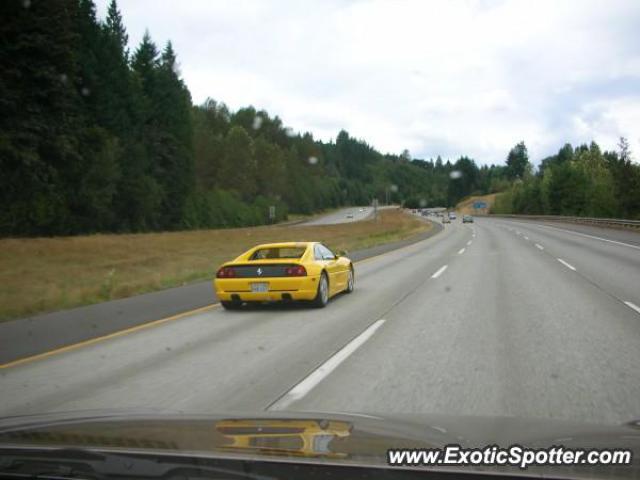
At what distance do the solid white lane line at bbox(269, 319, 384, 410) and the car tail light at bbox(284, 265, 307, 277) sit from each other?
8.14ft

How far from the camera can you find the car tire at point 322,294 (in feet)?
39.1

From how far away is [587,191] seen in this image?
320 ft

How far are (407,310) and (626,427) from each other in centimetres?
788

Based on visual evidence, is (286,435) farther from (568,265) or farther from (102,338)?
(568,265)

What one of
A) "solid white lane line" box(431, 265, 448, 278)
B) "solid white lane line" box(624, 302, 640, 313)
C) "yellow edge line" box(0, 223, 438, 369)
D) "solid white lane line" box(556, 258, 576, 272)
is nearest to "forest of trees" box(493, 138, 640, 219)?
"solid white lane line" box(556, 258, 576, 272)

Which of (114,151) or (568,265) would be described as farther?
(114,151)

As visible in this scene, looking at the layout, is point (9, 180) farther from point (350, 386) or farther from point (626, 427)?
point (626, 427)

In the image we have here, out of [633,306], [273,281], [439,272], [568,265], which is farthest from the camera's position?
[568,265]

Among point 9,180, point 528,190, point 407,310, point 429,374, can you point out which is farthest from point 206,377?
point 528,190

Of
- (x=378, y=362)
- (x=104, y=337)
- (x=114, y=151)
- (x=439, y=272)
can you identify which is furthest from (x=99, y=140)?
(x=378, y=362)

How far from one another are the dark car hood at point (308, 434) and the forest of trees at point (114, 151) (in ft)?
123

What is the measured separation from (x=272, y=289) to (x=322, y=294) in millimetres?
1043

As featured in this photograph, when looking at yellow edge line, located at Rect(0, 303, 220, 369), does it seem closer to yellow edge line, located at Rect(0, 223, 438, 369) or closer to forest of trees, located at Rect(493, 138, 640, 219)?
yellow edge line, located at Rect(0, 223, 438, 369)

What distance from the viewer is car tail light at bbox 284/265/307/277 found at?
37.8 ft
